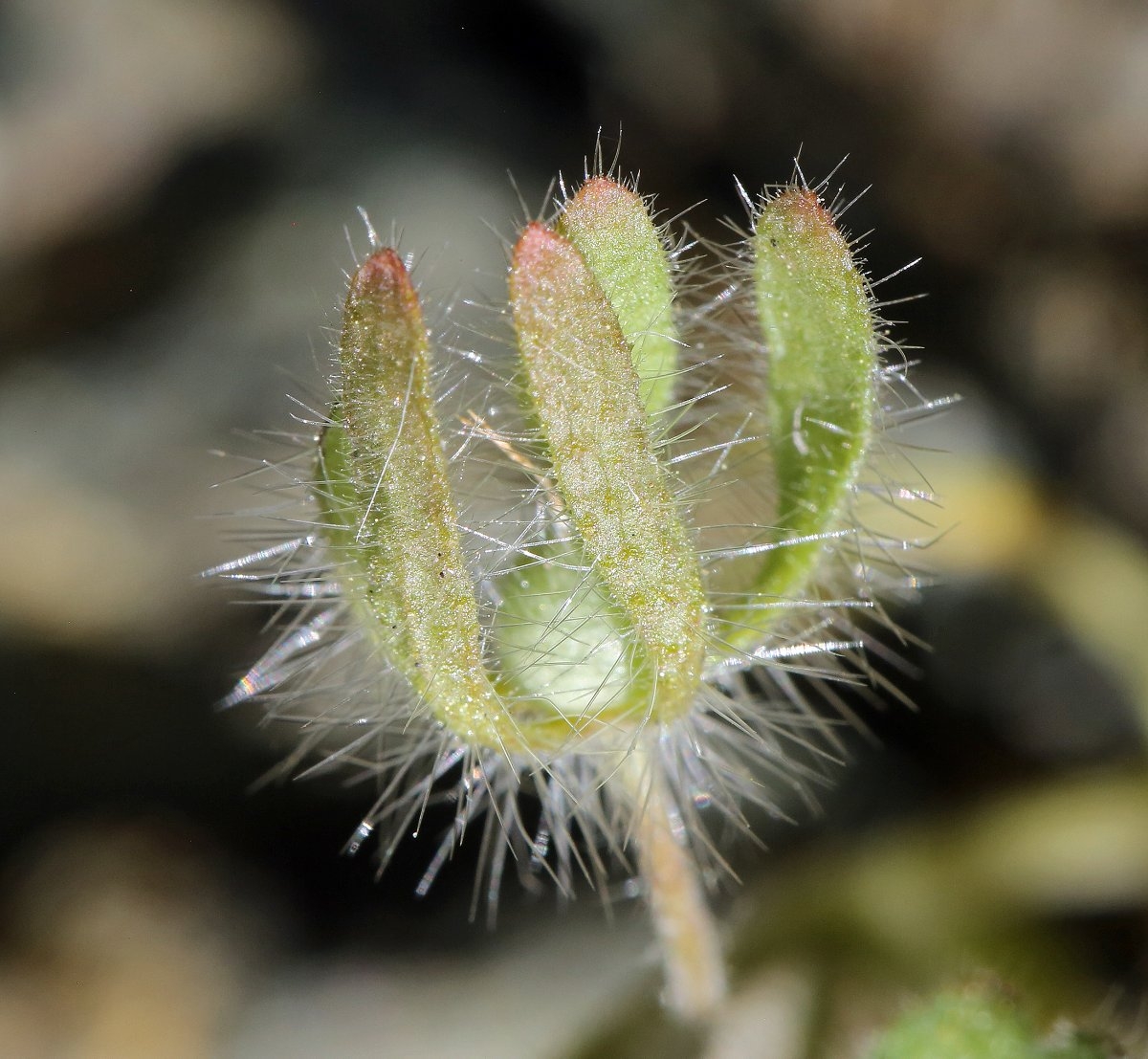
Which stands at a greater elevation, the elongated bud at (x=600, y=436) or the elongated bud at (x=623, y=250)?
the elongated bud at (x=623, y=250)

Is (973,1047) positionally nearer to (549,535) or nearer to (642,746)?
(642,746)

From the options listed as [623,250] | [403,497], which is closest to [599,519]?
[403,497]

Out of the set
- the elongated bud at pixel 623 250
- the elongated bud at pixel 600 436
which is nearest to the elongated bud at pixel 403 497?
the elongated bud at pixel 600 436

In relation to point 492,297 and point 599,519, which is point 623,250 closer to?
point 599,519

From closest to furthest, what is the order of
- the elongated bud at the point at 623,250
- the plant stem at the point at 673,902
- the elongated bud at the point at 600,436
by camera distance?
the elongated bud at the point at 600,436 → the elongated bud at the point at 623,250 → the plant stem at the point at 673,902

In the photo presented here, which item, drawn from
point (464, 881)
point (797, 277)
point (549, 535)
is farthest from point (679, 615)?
point (464, 881)

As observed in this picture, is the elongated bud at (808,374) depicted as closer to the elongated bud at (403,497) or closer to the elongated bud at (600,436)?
the elongated bud at (600,436)

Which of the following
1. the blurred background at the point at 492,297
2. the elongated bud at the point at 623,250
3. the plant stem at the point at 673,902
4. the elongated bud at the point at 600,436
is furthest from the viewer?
the blurred background at the point at 492,297
